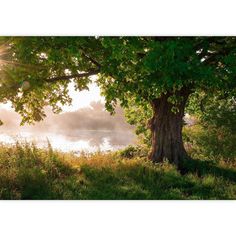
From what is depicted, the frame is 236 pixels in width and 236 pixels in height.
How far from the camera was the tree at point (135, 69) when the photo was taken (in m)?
10.5

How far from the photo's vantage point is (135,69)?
11.5 m

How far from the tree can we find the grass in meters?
1.23

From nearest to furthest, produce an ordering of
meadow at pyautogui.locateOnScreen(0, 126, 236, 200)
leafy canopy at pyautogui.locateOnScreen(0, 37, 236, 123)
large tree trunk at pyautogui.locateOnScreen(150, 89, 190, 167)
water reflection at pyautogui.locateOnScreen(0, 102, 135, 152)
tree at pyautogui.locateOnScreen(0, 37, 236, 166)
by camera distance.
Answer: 1. leafy canopy at pyautogui.locateOnScreen(0, 37, 236, 123)
2. tree at pyautogui.locateOnScreen(0, 37, 236, 166)
3. meadow at pyautogui.locateOnScreen(0, 126, 236, 200)
4. water reflection at pyautogui.locateOnScreen(0, 102, 135, 152)
5. large tree trunk at pyautogui.locateOnScreen(150, 89, 190, 167)

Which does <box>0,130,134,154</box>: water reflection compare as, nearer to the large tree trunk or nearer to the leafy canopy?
the large tree trunk

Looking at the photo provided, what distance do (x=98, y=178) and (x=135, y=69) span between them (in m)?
2.69

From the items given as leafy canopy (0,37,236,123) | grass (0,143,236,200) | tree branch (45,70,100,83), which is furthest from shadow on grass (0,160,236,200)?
tree branch (45,70,100,83)

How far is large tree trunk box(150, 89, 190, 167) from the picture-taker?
13.8 meters

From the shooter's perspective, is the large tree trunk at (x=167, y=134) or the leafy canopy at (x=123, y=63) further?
the large tree trunk at (x=167, y=134)

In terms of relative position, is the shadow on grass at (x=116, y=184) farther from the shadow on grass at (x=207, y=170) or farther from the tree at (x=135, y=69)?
the tree at (x=135, y=69)

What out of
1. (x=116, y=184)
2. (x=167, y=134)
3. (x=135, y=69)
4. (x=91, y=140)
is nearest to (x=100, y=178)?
(x=116, y=184)

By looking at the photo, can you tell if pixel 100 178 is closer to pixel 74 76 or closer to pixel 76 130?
pixel 74 76

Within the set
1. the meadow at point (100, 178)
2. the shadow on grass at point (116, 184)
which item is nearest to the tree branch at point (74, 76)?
the meadow at point (100, 178)
